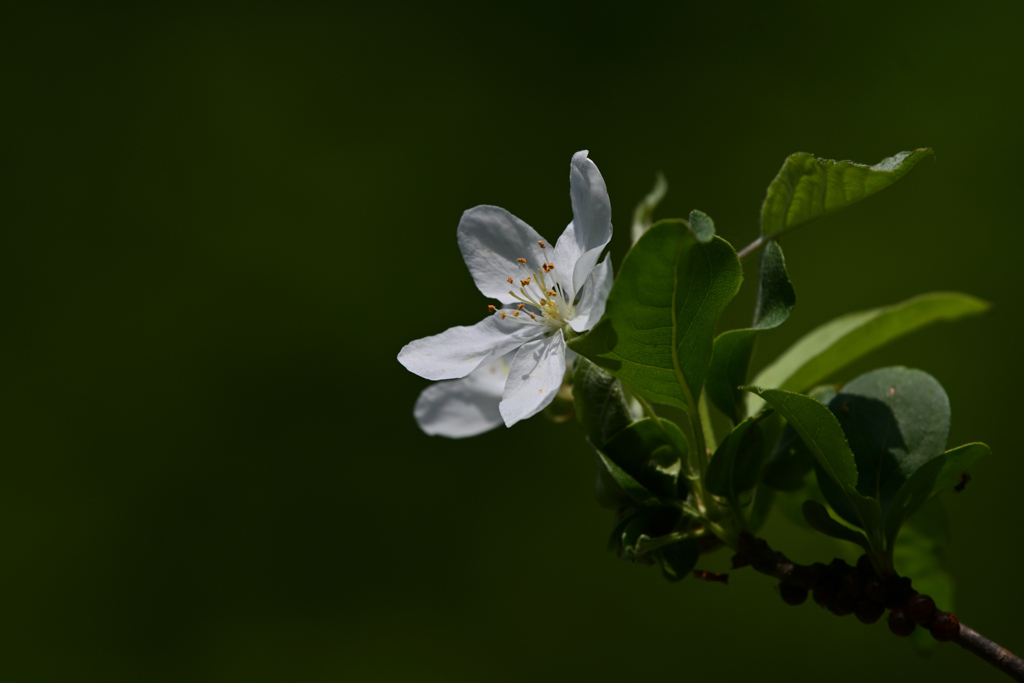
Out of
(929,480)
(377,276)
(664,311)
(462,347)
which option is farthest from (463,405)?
(377,276)

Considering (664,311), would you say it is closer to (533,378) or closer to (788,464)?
(533,378)

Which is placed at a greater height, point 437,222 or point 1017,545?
point 437,222

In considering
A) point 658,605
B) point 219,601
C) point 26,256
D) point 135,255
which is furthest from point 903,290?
point 26,256

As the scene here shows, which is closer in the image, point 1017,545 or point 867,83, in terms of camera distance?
point 1017,545

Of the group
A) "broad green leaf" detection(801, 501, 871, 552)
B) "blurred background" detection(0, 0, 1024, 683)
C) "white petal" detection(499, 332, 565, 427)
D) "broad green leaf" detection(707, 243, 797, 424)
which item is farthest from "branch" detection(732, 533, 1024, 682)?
"blurred background" detection(0, 0, 1024, 683)

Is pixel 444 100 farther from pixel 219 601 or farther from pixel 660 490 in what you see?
pixel 660 490

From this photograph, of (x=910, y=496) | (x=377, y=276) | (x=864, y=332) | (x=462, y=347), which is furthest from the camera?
(x=377, y=276)

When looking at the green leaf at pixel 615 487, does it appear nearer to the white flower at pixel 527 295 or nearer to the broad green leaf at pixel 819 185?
the white flower at pixel 527 295
